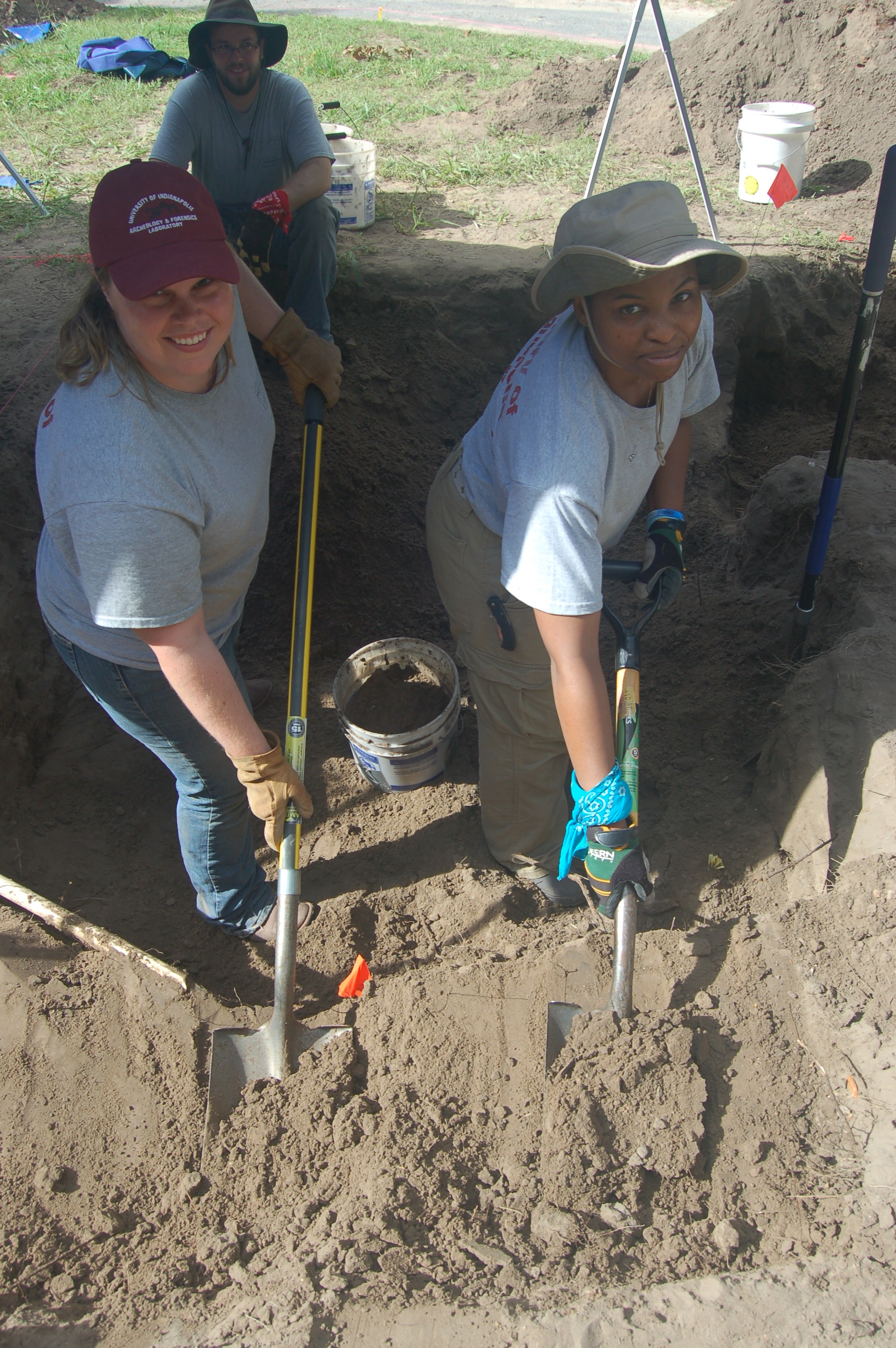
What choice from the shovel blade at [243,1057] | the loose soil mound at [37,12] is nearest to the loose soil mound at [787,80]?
the shovel blade at [243,1057]

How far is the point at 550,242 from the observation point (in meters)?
5.46

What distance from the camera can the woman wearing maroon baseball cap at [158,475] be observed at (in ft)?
5.43

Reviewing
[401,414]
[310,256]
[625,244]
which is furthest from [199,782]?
[310,256]

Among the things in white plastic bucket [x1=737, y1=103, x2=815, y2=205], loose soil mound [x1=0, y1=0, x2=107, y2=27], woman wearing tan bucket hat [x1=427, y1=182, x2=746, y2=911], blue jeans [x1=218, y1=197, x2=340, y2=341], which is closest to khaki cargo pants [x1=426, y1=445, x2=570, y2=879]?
woman wearing tan bucket hat [x1=427, y1=182, x2=746, y2=911]

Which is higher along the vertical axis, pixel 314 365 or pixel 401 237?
pixel 401 237

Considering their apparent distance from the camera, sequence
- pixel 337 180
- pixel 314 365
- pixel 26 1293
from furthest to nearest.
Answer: pixel 337 180 → pixel 314 365 → pixel 26 1293

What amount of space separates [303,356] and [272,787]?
4.89ft

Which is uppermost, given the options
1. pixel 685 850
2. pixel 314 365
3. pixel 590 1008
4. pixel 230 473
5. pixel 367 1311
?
pixel 314 365

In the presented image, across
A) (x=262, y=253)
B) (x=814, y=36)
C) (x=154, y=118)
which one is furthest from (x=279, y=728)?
(x=814, y=36)

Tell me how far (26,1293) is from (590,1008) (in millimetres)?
1541

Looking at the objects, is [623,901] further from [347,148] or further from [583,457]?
[347,148]

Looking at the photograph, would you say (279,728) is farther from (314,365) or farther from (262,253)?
(262,253)

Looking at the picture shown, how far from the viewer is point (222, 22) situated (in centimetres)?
406

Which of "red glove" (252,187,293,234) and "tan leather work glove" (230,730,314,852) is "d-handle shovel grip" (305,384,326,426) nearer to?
"tan leather work glove" (230,730,314,852)
